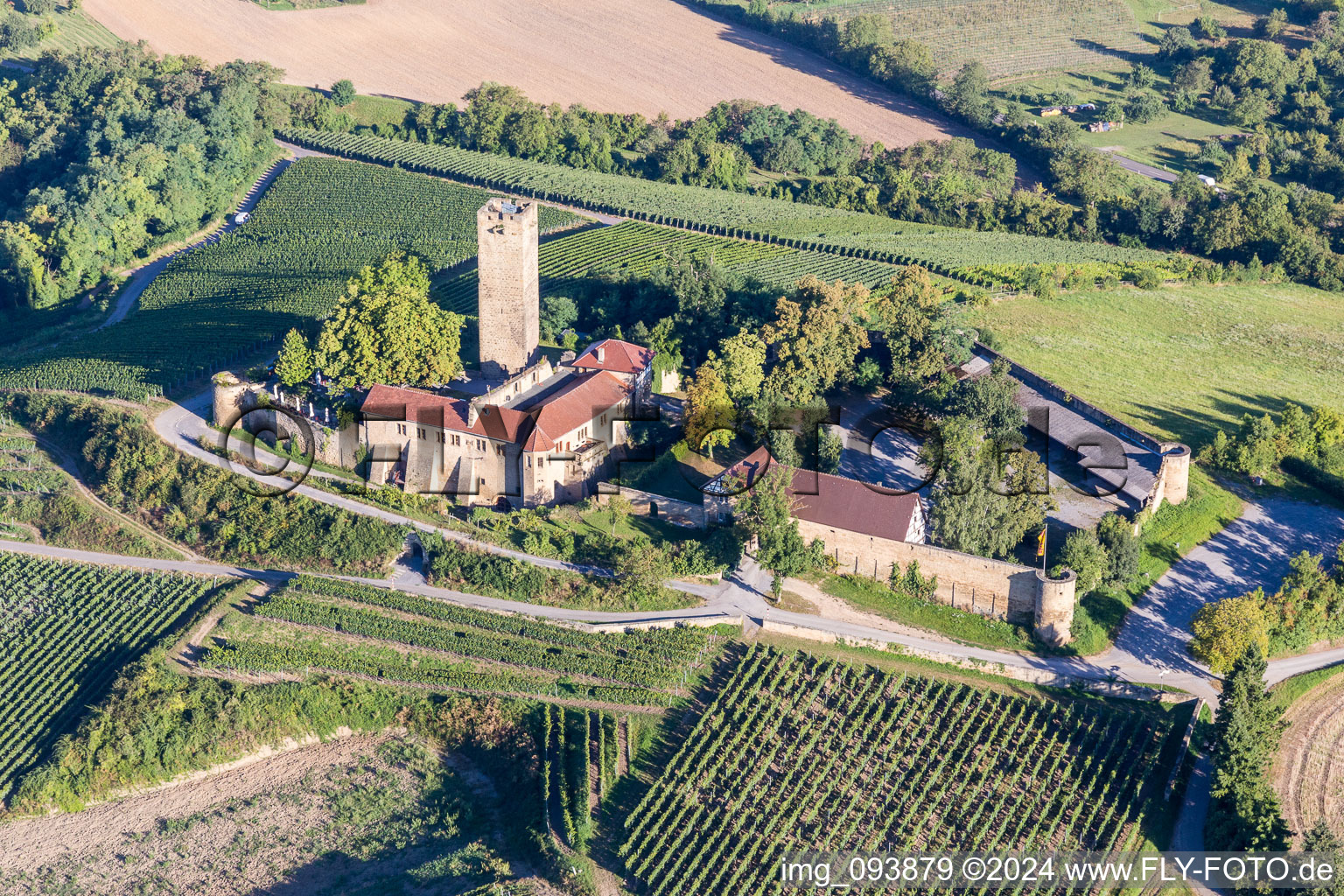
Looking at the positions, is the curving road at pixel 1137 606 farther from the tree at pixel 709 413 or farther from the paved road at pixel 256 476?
the tree at pixel 709 413

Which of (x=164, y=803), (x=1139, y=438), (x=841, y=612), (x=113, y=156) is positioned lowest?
(x=164, y=803)

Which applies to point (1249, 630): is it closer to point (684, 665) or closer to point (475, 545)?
point (684, 665)

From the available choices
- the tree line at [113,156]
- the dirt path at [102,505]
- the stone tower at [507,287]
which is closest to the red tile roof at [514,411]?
the stone tower at [507,287]

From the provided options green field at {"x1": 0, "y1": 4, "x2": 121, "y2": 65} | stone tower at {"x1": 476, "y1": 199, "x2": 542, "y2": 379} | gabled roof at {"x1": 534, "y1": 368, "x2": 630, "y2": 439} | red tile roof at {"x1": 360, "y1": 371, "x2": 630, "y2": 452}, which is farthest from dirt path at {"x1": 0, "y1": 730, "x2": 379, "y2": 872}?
green field at {"x1": 0, "y1": 4, "x2": 121, "y2": 65}

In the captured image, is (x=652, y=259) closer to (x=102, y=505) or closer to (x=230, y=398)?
(x=230, y=398)

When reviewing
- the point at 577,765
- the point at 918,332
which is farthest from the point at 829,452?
the point at 577,765

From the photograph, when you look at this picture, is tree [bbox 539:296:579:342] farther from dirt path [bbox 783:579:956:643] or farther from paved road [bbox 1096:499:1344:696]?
paved road [bbox 1096:499:1344:696]
